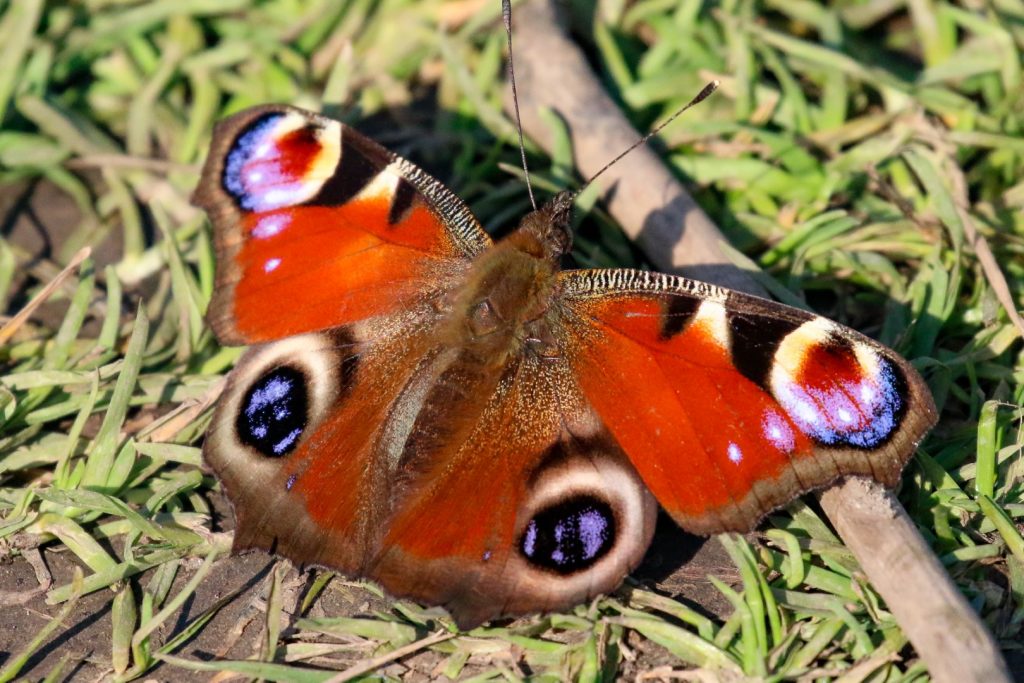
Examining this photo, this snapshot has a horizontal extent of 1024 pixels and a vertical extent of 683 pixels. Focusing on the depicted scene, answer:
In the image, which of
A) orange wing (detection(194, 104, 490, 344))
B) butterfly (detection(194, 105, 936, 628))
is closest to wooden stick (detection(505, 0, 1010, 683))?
butterfly (detection(194, 105, 936, 628))

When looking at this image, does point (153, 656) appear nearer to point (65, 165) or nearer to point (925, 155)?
point (65, 165)

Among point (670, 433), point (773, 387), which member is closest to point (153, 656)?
point (670, 433)

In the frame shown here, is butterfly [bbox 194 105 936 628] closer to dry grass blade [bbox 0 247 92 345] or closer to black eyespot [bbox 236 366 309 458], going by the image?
black eyespot [bbox 236 366 309 458]

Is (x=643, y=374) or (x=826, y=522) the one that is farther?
(x=826, y=522)

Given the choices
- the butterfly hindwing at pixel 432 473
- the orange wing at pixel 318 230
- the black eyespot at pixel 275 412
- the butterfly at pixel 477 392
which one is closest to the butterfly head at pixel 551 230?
the butterfly at pixel 477 392

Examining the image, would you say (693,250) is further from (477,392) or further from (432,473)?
(432,473)
